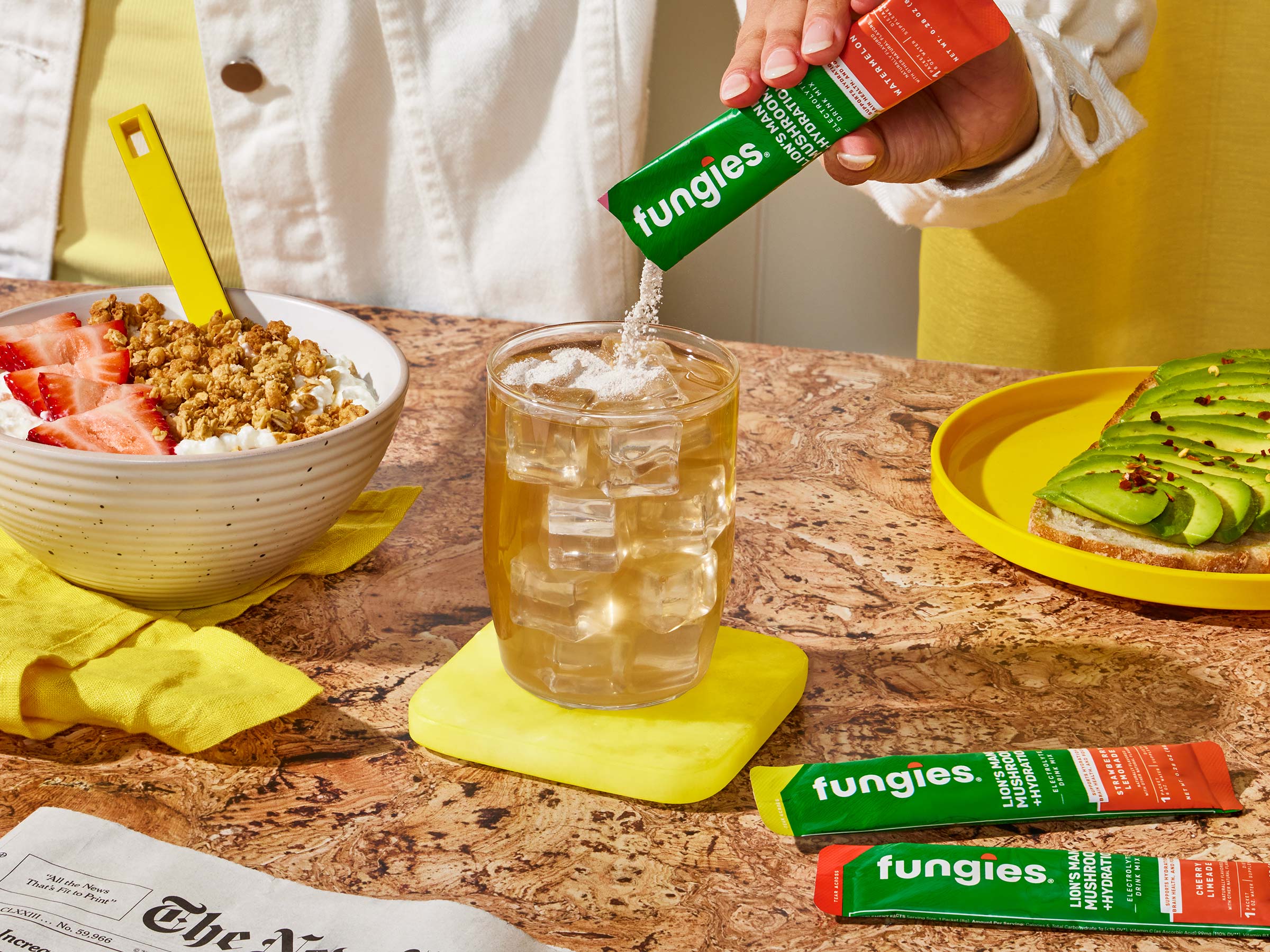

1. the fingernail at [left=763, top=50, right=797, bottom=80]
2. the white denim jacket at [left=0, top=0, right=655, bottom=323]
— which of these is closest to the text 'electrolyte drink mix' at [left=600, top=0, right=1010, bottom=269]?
the fingernail at [left=763, top=50, right=797, bottom=80]

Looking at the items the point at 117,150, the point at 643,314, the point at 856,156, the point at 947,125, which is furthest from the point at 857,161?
the point at 117,150

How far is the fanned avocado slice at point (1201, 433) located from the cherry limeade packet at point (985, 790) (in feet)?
1.34

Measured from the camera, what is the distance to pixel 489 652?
2.37 feet

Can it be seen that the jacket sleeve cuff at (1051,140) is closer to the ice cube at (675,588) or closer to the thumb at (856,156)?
the thumb at (856,156)

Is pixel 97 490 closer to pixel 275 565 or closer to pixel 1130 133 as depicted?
pixel 275 565

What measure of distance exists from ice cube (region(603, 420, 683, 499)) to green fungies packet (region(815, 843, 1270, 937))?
0.70 feet

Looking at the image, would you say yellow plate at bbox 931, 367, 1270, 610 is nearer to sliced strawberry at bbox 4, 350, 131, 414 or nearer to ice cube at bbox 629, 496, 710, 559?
ice cube at bbox 629, 496, 710, 559

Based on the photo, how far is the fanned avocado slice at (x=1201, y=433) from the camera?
37.3 inches

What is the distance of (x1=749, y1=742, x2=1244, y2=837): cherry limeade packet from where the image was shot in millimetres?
596

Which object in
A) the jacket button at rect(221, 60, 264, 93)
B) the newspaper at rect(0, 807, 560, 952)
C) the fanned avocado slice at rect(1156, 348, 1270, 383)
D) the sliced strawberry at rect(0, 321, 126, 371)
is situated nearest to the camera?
the newspaper at rect(0, 807, 560, 952)

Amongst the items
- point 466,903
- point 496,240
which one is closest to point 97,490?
point 466,903

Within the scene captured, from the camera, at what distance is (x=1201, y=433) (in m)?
0.97

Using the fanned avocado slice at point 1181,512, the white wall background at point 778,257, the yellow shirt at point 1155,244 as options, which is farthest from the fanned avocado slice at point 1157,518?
the white wall background at point 778,257

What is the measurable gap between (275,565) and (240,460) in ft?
0.39
